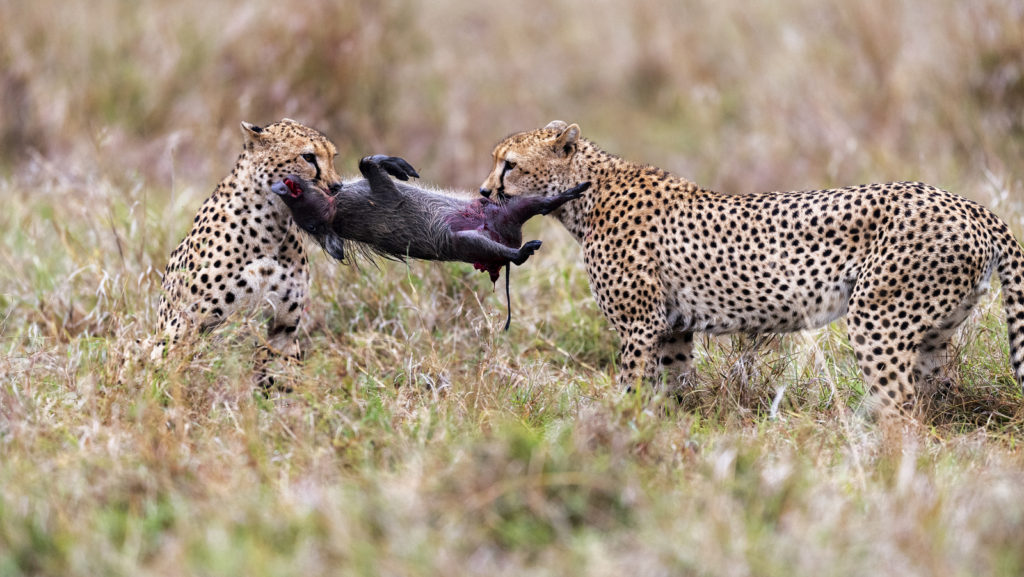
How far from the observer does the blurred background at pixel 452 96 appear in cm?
726

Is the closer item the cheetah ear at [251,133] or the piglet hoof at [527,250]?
the piglet hoof at [527,250]

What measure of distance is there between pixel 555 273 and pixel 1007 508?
2.98 metres

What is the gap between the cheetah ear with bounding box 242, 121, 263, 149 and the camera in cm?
446

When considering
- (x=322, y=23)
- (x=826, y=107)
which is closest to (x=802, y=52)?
(x=826, y=107)

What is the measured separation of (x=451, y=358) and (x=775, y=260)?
1.30m

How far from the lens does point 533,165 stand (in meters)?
4.76

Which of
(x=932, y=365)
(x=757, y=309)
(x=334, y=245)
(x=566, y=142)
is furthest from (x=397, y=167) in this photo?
(x=932, y=365)

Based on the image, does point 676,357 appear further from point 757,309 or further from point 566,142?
point 566,142

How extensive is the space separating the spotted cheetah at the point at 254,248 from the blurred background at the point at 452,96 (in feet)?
6.60

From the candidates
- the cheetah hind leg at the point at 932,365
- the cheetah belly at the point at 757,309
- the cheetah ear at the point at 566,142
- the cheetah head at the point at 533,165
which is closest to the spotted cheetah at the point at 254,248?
the cheetah head at the point at 533,165

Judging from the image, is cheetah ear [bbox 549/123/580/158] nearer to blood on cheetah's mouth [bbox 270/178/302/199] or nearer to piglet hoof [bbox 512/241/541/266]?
piglet hoof [bbox 512/241/541/266]

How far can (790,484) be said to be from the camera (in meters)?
3.18

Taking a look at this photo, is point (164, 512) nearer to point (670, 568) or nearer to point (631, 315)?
point (670, 568)

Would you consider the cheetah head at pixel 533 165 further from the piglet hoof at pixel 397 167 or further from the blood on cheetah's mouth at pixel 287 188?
the blood on cheetah's mouth at pixel 287 188
